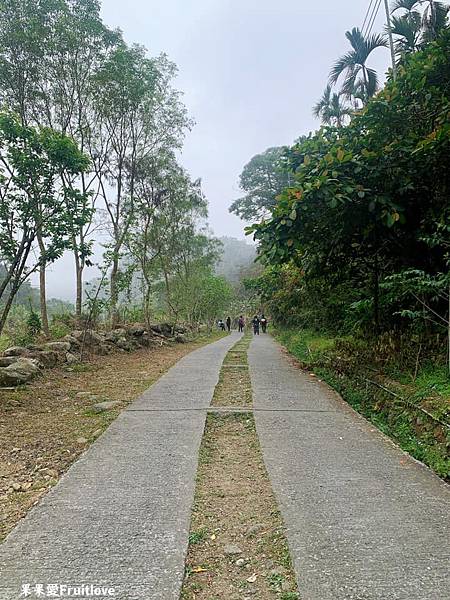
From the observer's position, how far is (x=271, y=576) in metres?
2.13

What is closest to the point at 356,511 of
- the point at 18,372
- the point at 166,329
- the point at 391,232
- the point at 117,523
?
the point at 117,523

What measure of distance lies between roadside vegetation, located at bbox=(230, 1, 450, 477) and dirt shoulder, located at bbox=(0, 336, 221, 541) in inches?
120

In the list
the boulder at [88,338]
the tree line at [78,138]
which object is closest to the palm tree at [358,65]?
the tree line at [78,138]

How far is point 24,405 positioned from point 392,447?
4.45 m

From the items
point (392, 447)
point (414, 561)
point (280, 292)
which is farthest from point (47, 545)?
point (280, 292)

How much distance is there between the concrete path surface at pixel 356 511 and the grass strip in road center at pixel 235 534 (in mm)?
84

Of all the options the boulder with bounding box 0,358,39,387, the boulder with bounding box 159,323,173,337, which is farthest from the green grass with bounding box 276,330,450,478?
the boulder with bounding box 159,323,173,337

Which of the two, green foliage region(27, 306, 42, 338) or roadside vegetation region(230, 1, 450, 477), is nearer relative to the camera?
roadside vegetation region(230, 1, 450, 477)

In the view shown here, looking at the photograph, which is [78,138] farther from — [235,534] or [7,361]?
[235,534]

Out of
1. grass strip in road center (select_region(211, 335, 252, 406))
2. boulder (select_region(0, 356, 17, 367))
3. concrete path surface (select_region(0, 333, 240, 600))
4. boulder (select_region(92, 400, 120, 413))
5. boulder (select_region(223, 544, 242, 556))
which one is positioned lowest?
boulder (select_region(223, 544, 242, 556))

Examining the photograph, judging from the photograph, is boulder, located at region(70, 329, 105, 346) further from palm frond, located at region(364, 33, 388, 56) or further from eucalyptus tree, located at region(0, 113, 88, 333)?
palm frond, located at region(364, 33, 388, 56)

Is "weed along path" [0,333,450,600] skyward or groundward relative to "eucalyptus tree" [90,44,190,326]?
groundward

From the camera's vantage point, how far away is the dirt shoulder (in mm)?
3295

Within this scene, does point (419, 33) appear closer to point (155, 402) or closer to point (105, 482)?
point (155, 402)
